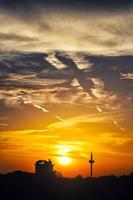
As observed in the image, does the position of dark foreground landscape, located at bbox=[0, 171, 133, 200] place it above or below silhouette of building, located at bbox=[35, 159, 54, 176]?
below

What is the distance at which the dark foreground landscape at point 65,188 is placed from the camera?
135375mm

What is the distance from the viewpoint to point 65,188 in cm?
14175

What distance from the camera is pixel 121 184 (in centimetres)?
13712

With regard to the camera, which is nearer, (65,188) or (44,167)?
(65,188)

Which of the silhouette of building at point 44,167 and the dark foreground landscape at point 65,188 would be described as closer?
the dark foreground landscape at point 65,188

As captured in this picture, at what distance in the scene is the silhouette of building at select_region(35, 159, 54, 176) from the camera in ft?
524

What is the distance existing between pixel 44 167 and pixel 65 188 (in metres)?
20.8

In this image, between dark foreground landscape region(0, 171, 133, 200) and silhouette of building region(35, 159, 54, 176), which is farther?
silhouette of building region(35, 159, 54, 176)

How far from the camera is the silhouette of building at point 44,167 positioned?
524ft

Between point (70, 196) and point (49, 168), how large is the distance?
2444 cm

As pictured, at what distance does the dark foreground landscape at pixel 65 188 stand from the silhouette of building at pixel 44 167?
218 inches

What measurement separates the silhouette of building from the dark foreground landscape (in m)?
5.54

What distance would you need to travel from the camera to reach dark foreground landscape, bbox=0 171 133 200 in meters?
135

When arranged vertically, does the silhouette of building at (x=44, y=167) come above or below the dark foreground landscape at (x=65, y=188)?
above
